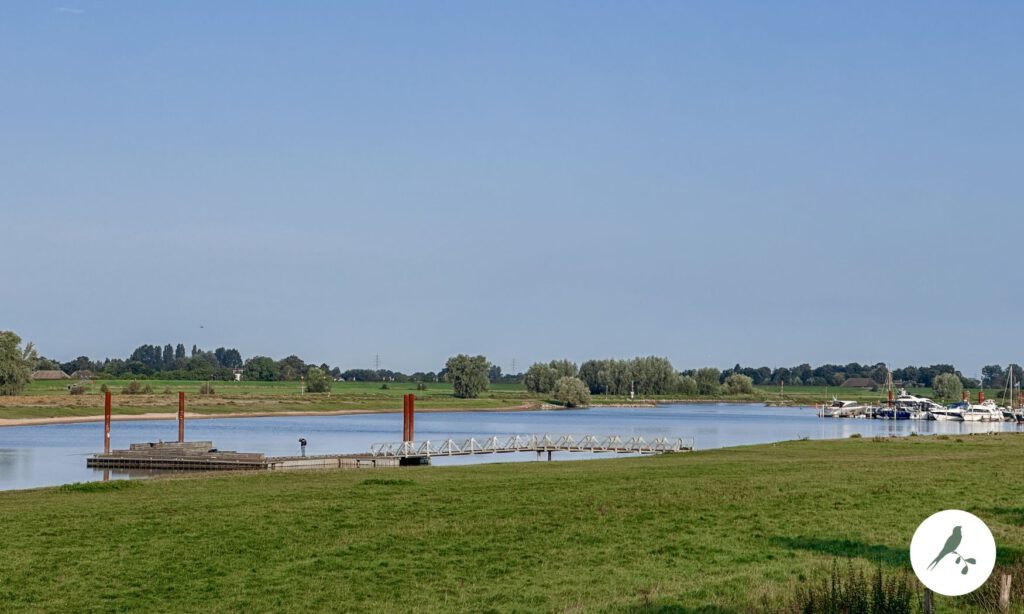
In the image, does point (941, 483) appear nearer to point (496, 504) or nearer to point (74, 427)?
point (496, 504)

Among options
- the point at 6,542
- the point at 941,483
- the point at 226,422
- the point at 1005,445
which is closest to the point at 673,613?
the point at 6,542

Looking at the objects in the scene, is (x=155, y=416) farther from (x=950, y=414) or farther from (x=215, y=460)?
(x=950, y=414)

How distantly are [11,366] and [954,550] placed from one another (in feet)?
505

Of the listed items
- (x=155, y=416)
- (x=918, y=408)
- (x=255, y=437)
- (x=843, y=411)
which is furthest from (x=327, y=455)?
(x=918, y=408)

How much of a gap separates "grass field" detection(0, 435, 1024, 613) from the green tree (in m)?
120

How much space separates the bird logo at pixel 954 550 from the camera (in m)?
11.1

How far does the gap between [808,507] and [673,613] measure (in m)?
12.5

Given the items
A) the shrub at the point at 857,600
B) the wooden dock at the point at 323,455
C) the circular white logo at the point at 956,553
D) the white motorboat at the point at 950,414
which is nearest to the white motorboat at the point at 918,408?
the white motorboat at the point at 950,414

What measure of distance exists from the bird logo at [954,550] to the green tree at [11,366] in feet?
502

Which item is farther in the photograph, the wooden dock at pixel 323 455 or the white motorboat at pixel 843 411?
the white motorboat at pixel 843 411

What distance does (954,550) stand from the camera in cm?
1115

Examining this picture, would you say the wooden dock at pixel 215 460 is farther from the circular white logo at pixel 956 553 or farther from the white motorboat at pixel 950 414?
the white motorboat at pixel 950 414

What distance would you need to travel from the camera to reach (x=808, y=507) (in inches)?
1101

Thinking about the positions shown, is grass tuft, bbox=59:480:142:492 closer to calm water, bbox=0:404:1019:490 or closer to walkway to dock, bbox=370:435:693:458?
calm water, bbox=0:404:1019:490
